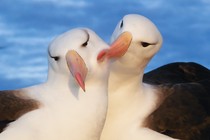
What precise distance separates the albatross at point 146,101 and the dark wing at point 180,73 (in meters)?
0.90

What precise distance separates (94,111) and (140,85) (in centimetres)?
206

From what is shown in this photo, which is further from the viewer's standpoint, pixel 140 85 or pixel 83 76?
pixel 140 85

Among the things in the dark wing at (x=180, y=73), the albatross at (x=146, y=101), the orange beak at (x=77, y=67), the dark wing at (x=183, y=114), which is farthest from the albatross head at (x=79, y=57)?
the dark wing at (x=180, y=73)

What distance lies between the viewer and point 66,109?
28.7 ft

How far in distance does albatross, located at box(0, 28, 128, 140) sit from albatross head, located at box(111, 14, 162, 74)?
3.72 ft

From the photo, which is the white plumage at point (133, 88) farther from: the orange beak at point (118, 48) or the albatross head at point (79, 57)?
the albatross head at point (79, 57)

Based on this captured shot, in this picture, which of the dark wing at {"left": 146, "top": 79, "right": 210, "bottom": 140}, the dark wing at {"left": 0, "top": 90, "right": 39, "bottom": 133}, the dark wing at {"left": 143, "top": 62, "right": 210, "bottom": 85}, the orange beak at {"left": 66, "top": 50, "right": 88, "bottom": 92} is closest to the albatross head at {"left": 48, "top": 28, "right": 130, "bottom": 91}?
the orange beak at {"left": 66, "top": 50, "right": 88, "bottom": 92}

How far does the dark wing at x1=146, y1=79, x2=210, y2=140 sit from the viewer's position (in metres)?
10.3

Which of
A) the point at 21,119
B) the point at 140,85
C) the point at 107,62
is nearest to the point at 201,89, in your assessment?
the point at 140,85

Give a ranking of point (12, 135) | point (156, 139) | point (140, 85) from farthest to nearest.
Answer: point (140, 85), point (156, 139), point (12, 135)

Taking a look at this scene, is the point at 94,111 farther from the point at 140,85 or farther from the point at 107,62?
the point at 140,85

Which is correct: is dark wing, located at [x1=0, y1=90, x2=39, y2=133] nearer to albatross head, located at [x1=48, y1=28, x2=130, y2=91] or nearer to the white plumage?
albatross head, located at [x1=48, y1=28, x2=130, y2=91]

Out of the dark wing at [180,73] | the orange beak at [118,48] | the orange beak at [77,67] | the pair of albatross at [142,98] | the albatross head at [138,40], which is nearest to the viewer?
the orange beak at [77,67]

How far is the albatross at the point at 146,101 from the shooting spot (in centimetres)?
1021
